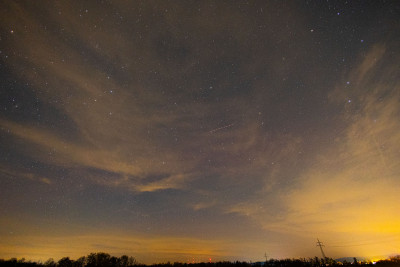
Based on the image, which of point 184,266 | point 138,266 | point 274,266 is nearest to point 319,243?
point 274,266

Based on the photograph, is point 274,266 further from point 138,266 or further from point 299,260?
point 138,266

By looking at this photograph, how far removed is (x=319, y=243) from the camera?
7650 centimetres

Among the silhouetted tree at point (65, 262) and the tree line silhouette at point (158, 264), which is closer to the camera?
the tree line silhouette at point (158, 264)

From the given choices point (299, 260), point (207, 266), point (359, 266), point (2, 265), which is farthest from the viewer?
point (299, 260)

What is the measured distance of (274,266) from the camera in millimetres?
41000

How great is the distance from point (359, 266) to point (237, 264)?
2071 cm

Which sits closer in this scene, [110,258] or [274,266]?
[274,266]

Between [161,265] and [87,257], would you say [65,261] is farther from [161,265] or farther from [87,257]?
[161,265]

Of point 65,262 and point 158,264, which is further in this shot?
point 65,262

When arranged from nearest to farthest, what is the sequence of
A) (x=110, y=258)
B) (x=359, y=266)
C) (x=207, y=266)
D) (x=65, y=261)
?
(x=359, y=266) → (x=207, y=266) → (x=65, y=261) → (x=110, y=258)

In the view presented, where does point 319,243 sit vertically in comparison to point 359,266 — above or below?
above

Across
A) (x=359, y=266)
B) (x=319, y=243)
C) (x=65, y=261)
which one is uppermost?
(x=319, y=243)

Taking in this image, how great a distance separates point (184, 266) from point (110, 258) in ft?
193

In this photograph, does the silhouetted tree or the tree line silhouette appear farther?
the silhouetted tree
